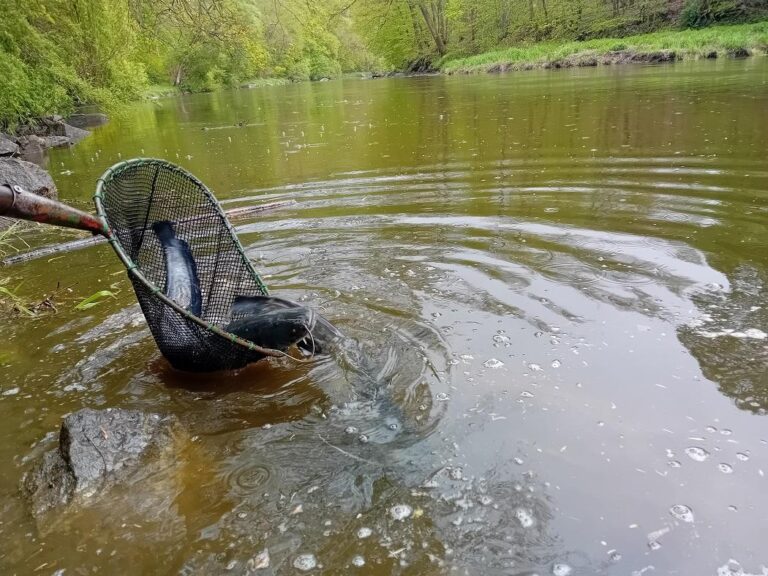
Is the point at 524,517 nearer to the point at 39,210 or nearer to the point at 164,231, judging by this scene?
the point at 39,210

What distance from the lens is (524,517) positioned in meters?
2.22

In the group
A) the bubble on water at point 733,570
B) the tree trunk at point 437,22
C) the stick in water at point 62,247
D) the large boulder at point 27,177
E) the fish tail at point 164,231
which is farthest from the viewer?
the tree trunk at point 437,22

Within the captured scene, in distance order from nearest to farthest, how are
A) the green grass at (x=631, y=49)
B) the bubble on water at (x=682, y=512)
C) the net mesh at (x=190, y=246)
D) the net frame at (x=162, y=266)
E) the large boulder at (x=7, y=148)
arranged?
the bubble on water at (x=682, y=512) < the net frame at (x=162, y=266) < the net mesh at (x=190, y=246) < the large boulder at (x=7, y=148) < the green grass at (x=631, y=49)

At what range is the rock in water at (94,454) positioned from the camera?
2.43 m

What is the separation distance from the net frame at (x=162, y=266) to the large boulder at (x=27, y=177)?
207 inches

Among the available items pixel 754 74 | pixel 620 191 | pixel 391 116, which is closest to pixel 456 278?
pixel 620 191

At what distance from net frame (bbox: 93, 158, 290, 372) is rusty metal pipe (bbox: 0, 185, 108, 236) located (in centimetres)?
14

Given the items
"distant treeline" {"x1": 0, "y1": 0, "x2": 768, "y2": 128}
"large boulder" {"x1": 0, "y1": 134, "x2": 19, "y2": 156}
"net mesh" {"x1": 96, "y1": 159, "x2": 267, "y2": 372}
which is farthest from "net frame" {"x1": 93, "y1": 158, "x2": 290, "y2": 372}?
"large boulder" {"x1": 0, "y1": 134, "x2": 19, "y2": 156}

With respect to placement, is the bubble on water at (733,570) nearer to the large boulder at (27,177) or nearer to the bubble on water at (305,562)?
the bubble on water at (305,562)

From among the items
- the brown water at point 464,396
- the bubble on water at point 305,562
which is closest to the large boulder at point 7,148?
the brown water at point 464,396

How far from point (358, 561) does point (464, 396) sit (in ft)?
3.76

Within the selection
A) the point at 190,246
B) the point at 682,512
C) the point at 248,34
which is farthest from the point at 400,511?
the point at 248,34

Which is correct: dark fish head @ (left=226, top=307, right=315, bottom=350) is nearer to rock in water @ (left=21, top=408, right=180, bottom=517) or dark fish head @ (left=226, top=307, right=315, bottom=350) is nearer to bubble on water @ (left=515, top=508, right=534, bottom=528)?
rock in water @ (left=21, top=408, right=180, bottom=517)

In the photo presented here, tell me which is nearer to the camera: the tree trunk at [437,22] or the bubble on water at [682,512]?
the bubble on water at [682,512]
